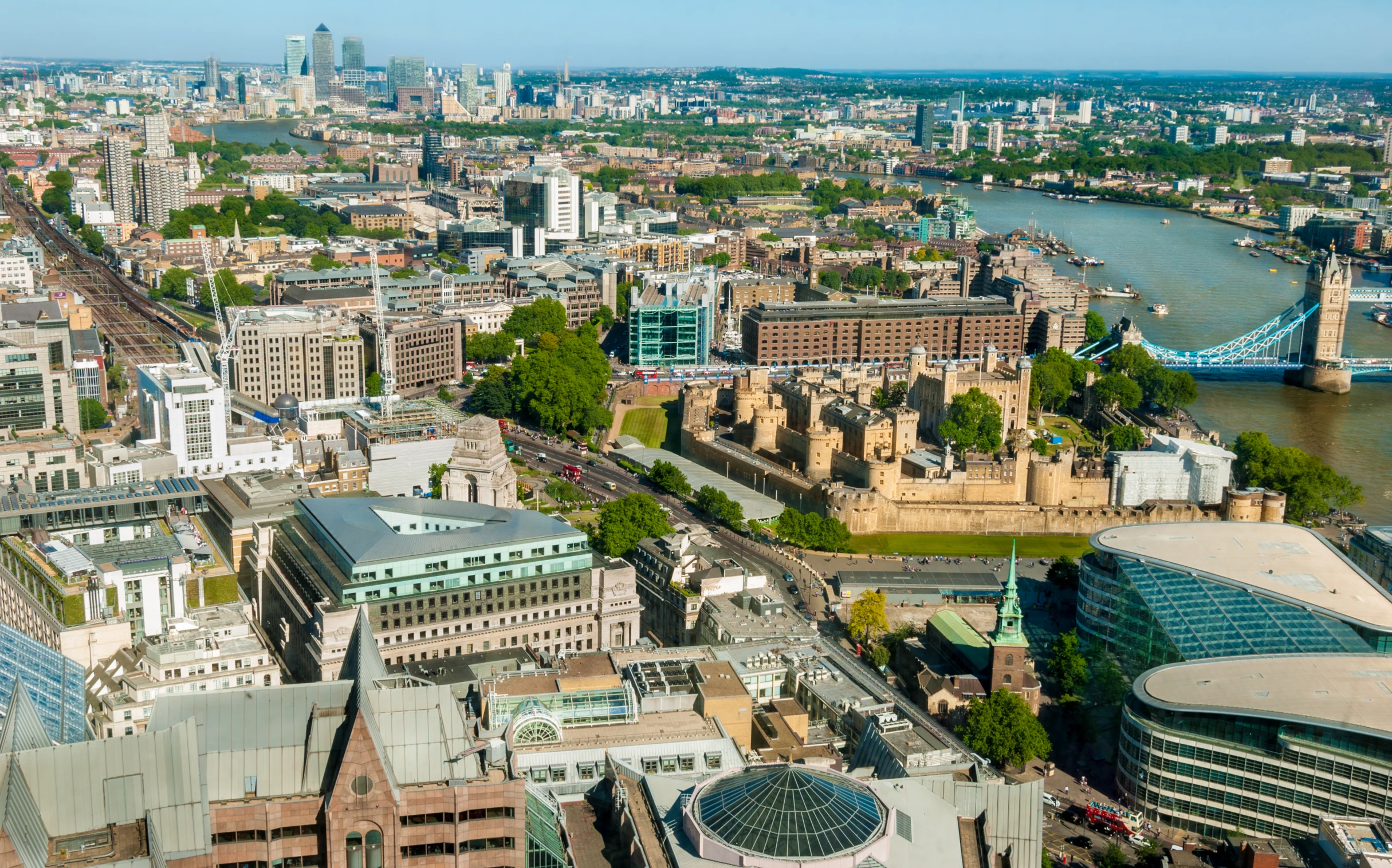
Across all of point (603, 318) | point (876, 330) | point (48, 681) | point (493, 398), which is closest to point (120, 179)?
point (603, 318)

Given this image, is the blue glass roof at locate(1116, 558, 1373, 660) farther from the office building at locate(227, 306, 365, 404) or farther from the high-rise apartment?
the high-rise apartment

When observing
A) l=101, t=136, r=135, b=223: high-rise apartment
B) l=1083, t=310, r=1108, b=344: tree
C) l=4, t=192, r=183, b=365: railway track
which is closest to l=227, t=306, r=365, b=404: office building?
l=4, t=192, r=183, b=365: railway track

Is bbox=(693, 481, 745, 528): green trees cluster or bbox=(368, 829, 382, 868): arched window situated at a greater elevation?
bbox=(368, 829, 382, 868): arched window

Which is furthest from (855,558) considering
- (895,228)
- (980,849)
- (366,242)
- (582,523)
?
(895,228)

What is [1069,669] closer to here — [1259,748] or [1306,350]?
[1259,748]

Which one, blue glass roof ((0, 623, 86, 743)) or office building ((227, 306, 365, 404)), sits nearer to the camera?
blue glass roof ((0, 623, 86, 743))

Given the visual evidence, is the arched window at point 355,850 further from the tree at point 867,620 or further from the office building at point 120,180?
the office building at point 120,180
